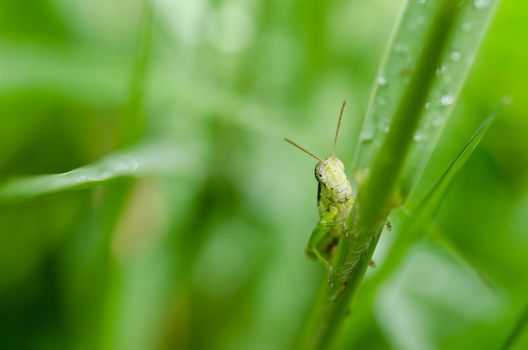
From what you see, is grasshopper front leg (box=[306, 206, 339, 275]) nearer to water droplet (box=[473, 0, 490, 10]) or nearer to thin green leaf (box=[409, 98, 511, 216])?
thin green leaf (box=[409, 98, 511, 216])

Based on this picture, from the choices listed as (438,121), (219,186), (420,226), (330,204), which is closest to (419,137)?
(438,121)

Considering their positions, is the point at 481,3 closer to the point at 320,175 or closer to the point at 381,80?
the point at 381,80

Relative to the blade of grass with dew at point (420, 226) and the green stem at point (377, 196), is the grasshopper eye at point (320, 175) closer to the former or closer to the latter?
the blade of grass with dew at point (420, 226)

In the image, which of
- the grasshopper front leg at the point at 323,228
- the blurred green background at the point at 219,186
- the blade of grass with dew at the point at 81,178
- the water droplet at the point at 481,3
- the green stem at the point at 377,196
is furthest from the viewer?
the blurred green background at the point at 219,186

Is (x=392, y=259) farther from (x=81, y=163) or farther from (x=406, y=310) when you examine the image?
(x=81, y=163)

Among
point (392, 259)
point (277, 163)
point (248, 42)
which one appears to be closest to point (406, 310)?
point (392, 259)

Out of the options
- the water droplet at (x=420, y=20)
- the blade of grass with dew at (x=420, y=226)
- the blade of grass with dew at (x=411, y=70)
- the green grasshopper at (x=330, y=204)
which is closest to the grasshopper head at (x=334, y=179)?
the green grasshopper at (x=330, y=204)
